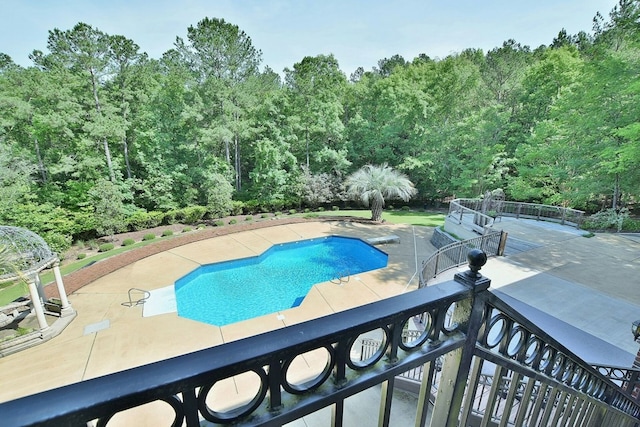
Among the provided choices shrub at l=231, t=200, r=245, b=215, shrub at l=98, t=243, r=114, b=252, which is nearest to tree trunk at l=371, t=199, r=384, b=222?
shrub at l=231, t=200, r=245, b=215

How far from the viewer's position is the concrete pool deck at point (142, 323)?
6270 mm

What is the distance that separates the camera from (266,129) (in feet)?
71.6

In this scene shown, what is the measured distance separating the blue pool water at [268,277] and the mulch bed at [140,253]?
3012 millimetres

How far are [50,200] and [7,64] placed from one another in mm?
11119

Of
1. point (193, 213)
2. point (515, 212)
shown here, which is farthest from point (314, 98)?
point (515, 212)

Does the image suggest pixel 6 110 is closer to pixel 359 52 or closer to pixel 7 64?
pixel 7 64

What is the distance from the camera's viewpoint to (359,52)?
79.2 ft

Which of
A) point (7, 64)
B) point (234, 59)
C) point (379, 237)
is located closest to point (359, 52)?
point (234, 59)

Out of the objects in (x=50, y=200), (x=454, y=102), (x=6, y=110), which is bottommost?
(x=50, y=200)

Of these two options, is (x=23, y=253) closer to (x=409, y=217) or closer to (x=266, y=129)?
(x=266, y=129)

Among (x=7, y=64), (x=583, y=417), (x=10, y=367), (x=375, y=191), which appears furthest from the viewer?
(x=7, y=64)

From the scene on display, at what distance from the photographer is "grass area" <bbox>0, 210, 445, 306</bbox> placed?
966 centimetres

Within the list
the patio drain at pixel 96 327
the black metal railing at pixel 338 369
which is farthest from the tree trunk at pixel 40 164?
the black metal railing at pixel 338 369

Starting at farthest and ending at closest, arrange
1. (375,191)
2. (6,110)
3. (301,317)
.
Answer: (375,191) < (6,110) < (301,317)
